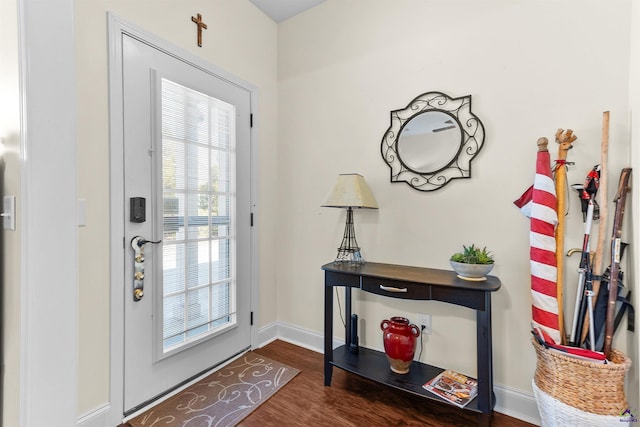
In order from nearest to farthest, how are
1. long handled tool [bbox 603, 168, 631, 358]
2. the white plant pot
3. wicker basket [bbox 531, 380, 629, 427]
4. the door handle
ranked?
wicker basket [bbox 531, 380, 629, 427] < long handled tool [bbox 603, 168, 631, 358] < the white plant pot < the door handle

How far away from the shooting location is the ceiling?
7.98 ft

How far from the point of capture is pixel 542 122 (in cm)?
164

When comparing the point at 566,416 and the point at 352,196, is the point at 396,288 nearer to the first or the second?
the point at 352,196

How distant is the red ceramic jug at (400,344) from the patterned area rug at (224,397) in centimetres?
73

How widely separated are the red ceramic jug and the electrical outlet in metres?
0.16

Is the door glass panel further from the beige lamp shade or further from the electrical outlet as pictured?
the electrical outlet

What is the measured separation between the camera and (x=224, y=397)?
1.84 meters

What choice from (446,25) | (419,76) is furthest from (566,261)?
(446,25)

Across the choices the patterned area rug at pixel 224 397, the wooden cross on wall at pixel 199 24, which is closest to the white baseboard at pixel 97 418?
the patterned area rug at pixel 224 397

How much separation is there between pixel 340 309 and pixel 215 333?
950 millimetres

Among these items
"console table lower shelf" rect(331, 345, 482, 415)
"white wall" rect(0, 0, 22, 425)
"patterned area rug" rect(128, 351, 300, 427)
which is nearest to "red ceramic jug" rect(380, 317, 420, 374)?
"console table lower shelf" rect(331, 345, 482, 415)

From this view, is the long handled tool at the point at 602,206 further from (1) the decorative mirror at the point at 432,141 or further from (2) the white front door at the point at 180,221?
(2) the white front door at the point at 180,221

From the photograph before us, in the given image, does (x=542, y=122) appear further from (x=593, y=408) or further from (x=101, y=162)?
(x=101, y=162)

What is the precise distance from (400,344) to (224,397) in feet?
3.72
